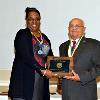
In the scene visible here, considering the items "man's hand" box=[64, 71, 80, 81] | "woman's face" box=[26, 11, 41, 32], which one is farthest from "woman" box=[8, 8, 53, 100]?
"man's hand" box=[64, 71, 80, 81]

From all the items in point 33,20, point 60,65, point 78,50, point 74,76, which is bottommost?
point 74,76

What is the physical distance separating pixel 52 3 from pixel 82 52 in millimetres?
1599

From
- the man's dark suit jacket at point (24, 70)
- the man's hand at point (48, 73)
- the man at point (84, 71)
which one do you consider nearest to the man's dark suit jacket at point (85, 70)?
the man at point (84, 71)

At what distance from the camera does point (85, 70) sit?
2.84 m

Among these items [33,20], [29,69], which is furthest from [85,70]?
[33,20]

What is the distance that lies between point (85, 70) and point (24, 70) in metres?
0.70

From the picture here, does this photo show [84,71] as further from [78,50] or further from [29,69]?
[29,69]

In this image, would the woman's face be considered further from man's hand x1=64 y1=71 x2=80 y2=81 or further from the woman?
man's hand x1=64 y1=71 x2=80 y2=81

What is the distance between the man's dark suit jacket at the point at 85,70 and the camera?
280 cm

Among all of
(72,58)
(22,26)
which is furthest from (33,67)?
(22,26)

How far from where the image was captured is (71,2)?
4.18 meters

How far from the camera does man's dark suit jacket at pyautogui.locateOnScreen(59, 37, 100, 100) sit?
280 centimetres

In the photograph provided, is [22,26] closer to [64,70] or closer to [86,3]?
[86,3]

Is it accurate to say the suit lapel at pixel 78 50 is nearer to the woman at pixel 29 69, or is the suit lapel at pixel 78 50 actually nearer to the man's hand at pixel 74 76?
the man's hand at pixel 74 76
